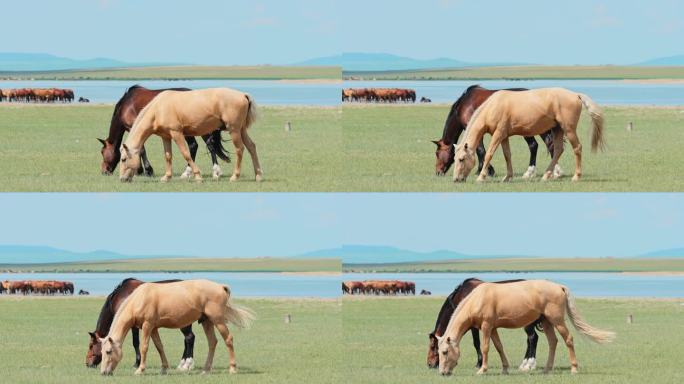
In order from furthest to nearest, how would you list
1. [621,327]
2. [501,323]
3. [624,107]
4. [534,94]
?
[624,107]
[621,327]
[534,94]
[501,323]

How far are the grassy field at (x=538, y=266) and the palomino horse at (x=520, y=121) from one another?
22.0 meters

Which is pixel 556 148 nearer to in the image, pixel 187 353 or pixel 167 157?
pixel 167 157

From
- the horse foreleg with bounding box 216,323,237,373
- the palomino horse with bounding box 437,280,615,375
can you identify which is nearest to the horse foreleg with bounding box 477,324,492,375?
the palomino horse with bounding box 437,280,615,375

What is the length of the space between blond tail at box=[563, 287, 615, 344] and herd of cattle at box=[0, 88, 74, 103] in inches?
1220

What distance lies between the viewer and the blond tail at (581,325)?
57.9 ft

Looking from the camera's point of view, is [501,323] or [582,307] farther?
[582,307]

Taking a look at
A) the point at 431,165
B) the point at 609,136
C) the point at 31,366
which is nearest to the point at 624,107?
the point at 609,136

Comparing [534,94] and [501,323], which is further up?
[534,94]

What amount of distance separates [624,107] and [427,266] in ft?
30.6

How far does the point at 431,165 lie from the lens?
75.5 feet

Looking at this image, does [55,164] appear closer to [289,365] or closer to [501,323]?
[289,365]

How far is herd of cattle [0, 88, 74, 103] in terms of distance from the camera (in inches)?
1844

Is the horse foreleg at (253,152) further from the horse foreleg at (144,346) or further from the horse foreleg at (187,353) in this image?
the horse foreleg at (144,346)

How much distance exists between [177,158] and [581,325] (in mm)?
8862
